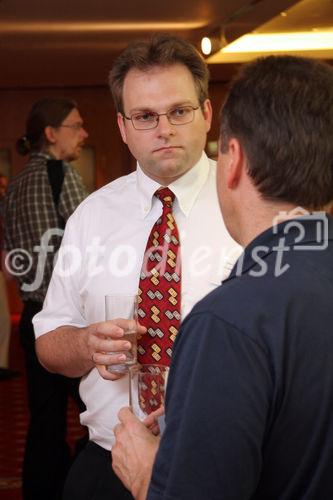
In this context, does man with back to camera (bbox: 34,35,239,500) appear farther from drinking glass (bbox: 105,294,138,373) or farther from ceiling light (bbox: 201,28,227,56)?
ceiling light (bbox: 201,28,227,56)

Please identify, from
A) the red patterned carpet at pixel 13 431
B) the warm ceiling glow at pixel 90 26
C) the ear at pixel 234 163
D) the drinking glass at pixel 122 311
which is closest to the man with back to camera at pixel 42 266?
the red patterned carpet at pixel 13 431

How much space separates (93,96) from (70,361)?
36.1ft

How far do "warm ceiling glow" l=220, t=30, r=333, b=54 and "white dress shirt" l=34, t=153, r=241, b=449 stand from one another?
4.84m

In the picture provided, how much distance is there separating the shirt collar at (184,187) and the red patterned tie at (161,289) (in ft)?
0.07

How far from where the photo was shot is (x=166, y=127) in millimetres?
2291

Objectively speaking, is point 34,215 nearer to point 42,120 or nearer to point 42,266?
point 42,266

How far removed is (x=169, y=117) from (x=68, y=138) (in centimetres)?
240

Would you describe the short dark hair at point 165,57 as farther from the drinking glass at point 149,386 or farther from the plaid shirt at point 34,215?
the plaid shirt at point 34,215

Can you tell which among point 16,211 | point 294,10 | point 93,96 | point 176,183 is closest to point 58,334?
point 176,183

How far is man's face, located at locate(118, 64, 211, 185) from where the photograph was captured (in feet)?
7.54

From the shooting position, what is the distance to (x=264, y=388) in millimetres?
1257

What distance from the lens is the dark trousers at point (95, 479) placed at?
2275 mm

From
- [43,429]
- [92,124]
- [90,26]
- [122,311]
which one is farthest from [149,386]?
[92,124]

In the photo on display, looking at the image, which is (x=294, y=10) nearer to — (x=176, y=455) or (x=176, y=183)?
(x=176, y=183)
